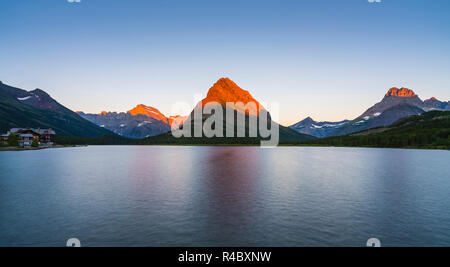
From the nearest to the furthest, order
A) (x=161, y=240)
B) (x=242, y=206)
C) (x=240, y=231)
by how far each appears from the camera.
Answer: (x=161, y=240), (x=240, y=231), (x=242, y=206)

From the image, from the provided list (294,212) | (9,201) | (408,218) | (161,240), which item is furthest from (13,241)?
(408,218)

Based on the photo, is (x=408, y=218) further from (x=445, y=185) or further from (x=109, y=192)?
(x=109, y=192)

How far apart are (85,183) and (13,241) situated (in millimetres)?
37408

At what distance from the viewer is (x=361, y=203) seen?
41.7 metres

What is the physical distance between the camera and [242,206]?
129ft

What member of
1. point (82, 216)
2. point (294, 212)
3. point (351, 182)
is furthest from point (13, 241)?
point (351, 182)
